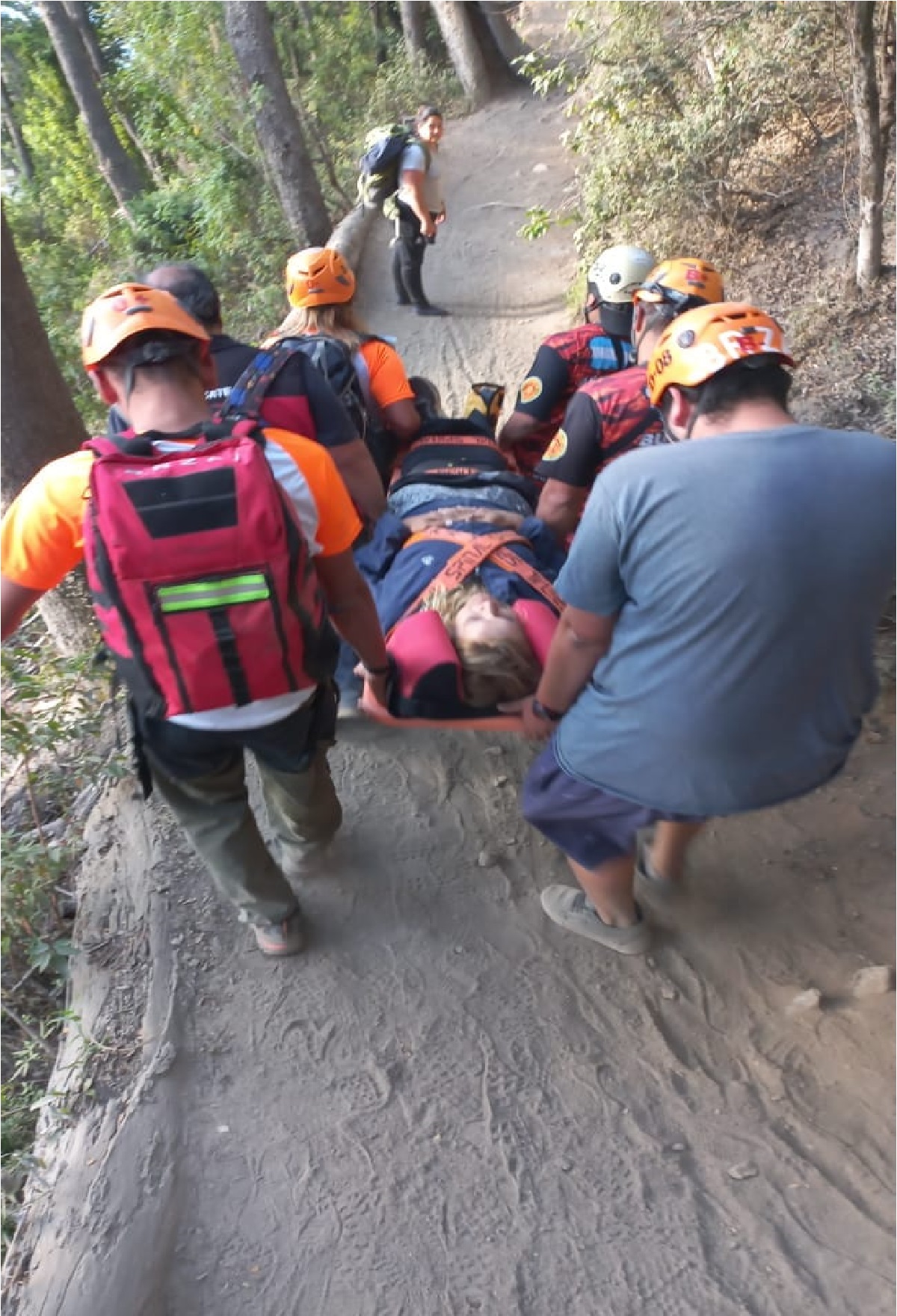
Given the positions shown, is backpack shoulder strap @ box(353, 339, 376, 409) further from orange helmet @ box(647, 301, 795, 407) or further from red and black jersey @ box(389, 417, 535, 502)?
orange helmet @ box(647, 301, 795, 407)

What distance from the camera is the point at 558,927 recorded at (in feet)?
9.86

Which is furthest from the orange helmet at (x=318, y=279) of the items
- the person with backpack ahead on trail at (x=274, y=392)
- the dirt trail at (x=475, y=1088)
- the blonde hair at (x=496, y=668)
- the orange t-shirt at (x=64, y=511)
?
the dirt trail at (x=475, y=1088)

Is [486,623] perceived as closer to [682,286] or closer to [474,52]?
[682,286]

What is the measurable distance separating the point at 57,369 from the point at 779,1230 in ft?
13.2

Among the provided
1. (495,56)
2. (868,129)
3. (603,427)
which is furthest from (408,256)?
(495,56)

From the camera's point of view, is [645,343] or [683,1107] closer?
[683,1107]

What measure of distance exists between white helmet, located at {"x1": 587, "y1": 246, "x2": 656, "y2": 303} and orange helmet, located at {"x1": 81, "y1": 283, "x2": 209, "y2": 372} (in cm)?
237

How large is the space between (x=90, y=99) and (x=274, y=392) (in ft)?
57.6

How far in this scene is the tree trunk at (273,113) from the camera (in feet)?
32.4

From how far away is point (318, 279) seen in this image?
379cm

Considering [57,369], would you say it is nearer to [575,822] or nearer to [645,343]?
[645,343]

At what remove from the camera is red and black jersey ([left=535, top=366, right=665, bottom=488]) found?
11.0 feet

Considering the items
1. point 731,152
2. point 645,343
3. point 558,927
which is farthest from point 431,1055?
point 731,152

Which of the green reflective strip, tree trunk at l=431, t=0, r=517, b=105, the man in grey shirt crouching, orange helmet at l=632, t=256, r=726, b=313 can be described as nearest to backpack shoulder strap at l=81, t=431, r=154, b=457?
the green reflective strip
